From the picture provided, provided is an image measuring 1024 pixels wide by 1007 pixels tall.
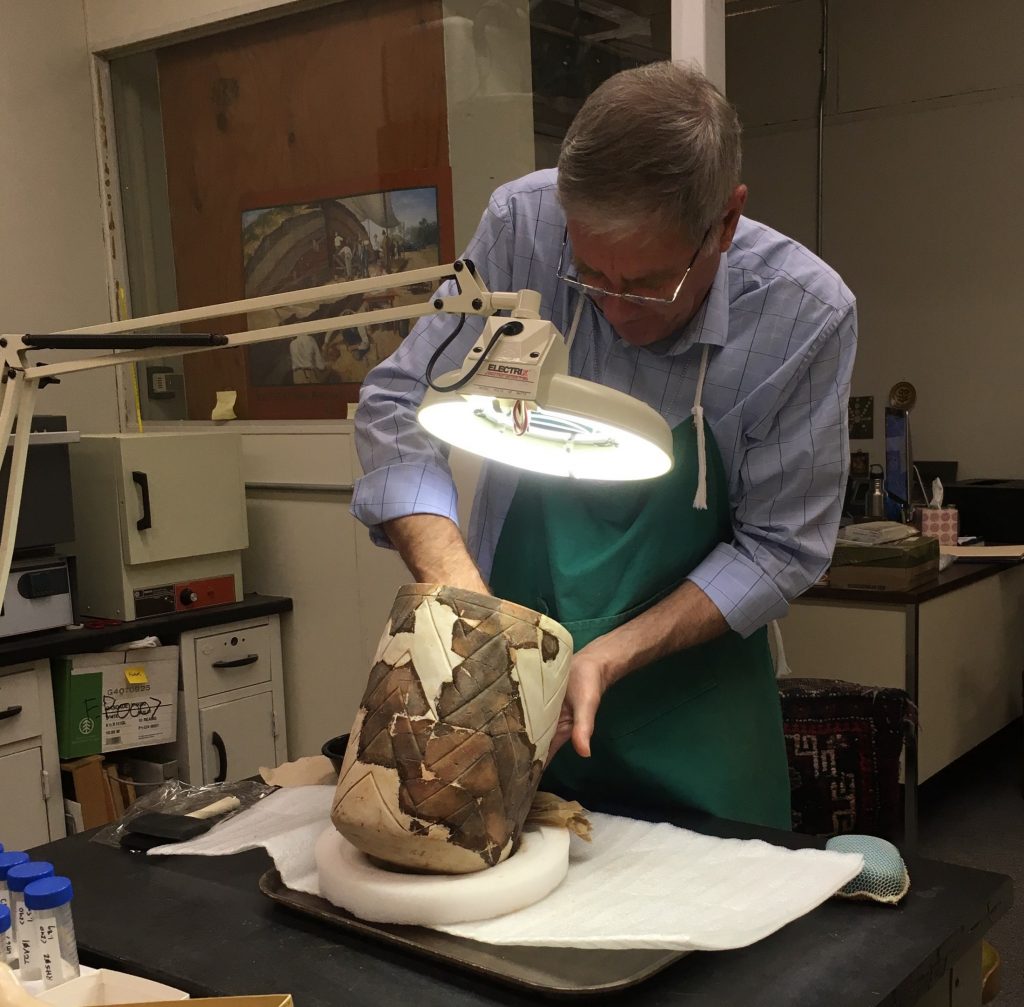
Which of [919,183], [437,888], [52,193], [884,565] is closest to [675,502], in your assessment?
[437,888]

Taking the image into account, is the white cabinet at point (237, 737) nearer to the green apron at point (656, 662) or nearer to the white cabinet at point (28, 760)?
the white cabinet at point (28, 760)

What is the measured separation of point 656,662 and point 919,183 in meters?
3.70

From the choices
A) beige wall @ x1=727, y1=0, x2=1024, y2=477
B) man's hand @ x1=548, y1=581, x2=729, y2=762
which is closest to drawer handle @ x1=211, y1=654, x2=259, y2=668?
man's hand @ x1=548, y1=581, x2=729, y2=762

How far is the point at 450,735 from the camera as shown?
1.06 m

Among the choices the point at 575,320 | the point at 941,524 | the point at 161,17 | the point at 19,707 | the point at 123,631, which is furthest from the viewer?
the point at 941,524

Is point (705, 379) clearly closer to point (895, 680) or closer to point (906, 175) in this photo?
point (895, 680)

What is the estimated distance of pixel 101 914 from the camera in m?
1.11

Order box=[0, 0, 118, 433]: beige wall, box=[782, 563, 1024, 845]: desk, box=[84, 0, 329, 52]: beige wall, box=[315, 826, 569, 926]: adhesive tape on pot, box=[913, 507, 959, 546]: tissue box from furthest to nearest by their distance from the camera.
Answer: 1. box=[913, 507, 959, 546]: tissue box
2. box=[782, 563, 1024, 845]: desk
3. box=[0, 0, 118, 433]: beige wall
4. box=[84, 0, 329, 52]: beige wall
5. box=[315, 826, 569, 926]: adhesive tape on pot

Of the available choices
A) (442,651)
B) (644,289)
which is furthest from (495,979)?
(644,289)

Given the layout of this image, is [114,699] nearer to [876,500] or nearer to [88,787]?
[88,787]

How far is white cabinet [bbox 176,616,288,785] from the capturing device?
9.11 ft

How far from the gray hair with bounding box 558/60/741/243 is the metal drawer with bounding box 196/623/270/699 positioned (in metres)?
1.97

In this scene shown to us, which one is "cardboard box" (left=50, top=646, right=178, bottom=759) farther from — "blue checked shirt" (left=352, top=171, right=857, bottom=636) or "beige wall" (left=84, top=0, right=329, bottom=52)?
"beige wall" (left=84, top=0, right=329, bottom=52)

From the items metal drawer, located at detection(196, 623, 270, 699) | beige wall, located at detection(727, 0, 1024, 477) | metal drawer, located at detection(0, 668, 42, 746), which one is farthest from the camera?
beige wall, located at detection(727, 0, 1024, 477)
